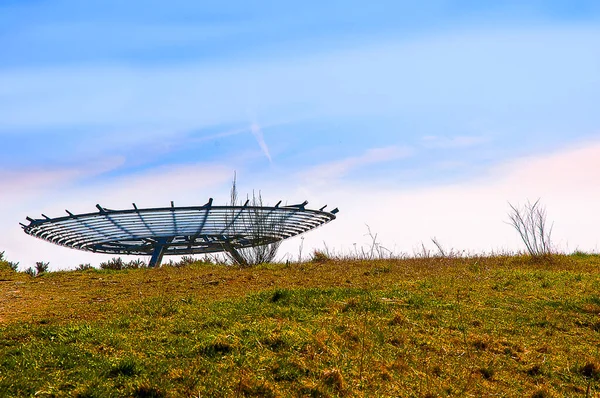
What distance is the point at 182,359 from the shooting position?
6.53 metres

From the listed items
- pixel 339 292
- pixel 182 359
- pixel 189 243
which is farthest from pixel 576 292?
pixel 189 243

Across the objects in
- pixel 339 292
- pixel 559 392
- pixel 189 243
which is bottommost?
pixel 559 392

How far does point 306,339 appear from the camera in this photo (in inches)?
277

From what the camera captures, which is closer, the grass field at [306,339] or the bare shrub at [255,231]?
the grass field at [306,339]

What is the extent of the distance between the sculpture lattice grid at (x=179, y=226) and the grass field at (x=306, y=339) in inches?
314

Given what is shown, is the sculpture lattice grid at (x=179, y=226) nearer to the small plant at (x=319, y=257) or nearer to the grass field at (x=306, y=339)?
the small plant at (x=319, y=257)

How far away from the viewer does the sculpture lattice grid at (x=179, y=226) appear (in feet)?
65.3

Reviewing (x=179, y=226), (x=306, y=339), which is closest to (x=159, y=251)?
(x=179, y=226)

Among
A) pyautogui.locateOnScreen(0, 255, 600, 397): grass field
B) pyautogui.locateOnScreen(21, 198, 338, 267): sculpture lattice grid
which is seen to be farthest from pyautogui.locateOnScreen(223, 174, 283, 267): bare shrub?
pyautogui.locateOnScreen(0, 255, 600, 397): grass field

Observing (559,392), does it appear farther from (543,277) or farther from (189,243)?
(189,243)

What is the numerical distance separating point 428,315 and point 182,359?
144 inches

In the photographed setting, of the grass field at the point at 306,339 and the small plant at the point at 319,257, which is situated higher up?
the small plant at the point at 319,257

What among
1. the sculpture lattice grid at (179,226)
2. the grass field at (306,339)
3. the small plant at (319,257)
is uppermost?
the sculpture lattice grid at (179,226)

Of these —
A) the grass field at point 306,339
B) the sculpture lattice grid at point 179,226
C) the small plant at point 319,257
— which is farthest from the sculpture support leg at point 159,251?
the grass field at point 306,339
